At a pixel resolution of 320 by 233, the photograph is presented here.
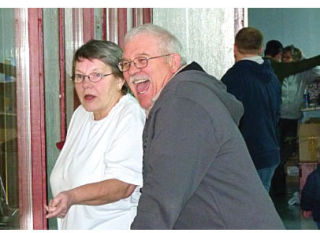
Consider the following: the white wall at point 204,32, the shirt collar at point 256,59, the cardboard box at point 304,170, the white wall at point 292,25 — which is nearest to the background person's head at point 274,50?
the cardboard box at point 304,170

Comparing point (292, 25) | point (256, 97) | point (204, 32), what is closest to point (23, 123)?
point (256, 97)

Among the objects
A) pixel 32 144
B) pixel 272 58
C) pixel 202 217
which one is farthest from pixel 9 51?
pixel 272 58

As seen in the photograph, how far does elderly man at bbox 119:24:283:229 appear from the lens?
1509mm

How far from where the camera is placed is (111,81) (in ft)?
7.54

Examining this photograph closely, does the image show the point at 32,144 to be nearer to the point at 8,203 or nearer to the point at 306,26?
the point at 8,203

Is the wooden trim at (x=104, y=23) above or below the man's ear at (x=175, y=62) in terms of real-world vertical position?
above

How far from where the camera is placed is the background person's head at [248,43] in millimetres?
4016

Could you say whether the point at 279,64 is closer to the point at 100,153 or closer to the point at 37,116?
the point at 37,116

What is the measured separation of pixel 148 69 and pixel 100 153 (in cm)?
40

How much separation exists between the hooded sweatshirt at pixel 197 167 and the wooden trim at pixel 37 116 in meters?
1.19

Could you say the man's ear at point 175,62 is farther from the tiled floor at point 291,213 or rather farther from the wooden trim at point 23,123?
the tiled floor at point 291,213

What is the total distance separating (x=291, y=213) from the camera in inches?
229

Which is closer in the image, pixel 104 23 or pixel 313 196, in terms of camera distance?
pixel 104 23

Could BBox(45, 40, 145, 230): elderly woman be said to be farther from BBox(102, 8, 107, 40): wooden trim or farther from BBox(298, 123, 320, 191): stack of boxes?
BBox(298, 123, 320, 191): stack of boxes
